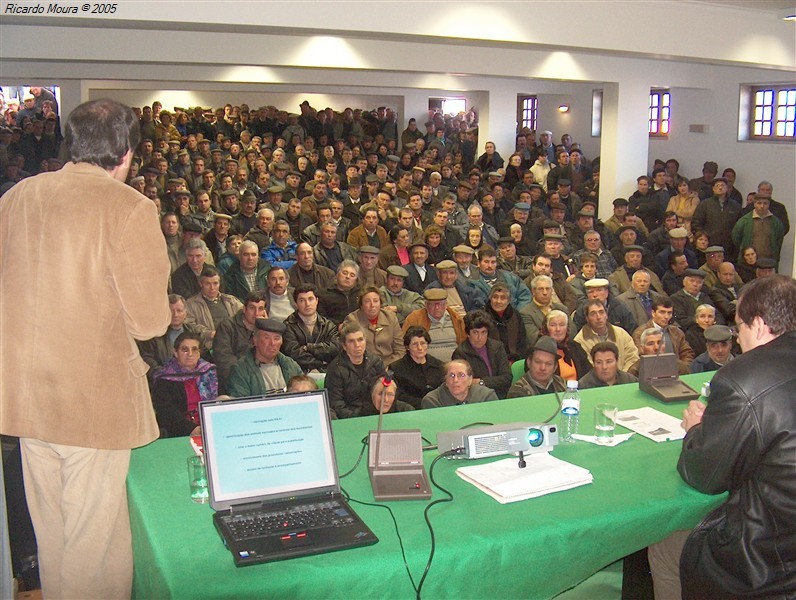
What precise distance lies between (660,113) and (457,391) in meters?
10.2

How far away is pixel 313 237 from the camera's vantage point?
7.81 metres

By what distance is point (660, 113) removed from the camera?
13352 mm

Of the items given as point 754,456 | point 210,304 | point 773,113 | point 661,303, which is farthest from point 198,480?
point 773,113

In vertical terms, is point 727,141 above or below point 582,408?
above

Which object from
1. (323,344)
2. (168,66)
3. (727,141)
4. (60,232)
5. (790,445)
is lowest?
(323,344)

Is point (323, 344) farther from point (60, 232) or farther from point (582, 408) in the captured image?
point (60, 232)

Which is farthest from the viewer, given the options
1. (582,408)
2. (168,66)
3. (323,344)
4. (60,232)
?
(168,66)

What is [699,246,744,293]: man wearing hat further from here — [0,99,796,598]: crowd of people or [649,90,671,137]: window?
[649,90,671,137]: window

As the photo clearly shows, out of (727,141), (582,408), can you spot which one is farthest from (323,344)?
(727,141)

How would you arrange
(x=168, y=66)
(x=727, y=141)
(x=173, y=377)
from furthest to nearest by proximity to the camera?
(x=727, y=141) → (x=168, y=66) → (x=173, y=377)

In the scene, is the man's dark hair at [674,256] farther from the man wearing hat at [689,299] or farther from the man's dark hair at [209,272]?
the man's dark hair at [209,272]

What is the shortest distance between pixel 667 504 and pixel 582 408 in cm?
76

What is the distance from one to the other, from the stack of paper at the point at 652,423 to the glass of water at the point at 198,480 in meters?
1.45

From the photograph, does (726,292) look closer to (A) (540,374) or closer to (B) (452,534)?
(A) (540,374)
